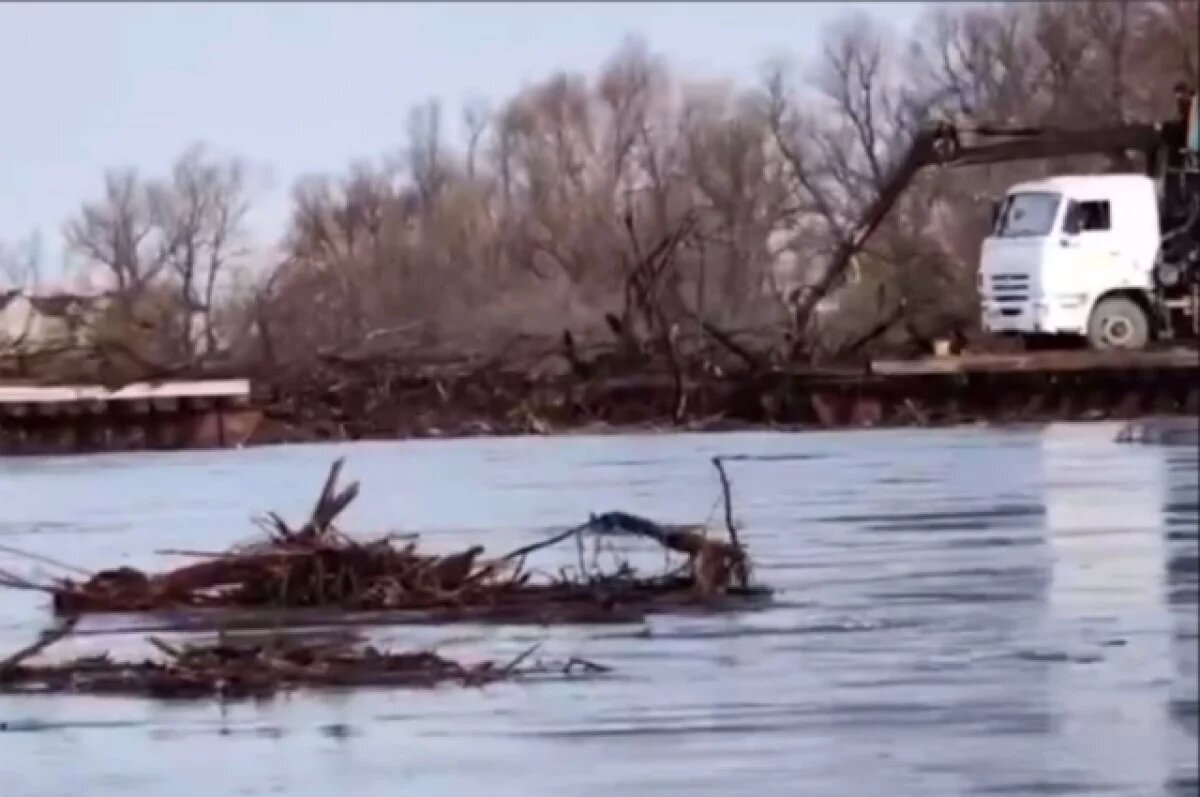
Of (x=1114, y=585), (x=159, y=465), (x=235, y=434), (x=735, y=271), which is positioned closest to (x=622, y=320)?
(x=735, y=271)

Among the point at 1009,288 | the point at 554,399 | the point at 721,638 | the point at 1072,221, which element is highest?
the point at 1072,221

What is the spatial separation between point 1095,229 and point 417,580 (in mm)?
1560

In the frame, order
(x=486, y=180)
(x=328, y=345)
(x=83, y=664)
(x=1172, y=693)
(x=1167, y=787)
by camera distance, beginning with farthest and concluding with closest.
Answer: (x=83, y=664), (x=328, y=345), (x=486, y=180), (x=1167, y=787), (x=1172, y=693)

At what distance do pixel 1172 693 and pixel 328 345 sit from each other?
77.0 inches

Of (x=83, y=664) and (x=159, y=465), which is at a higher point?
(x=159, y=465)

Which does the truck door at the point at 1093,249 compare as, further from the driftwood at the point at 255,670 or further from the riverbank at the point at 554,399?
the driftwood at the point at 255,670

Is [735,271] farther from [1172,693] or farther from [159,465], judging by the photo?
[159,465]

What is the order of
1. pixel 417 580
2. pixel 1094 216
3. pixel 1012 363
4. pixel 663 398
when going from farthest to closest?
pixel 417 580 → pixel 663 398 → pixel 1094 216 → pixel 1012 363

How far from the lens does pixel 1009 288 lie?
104 inches

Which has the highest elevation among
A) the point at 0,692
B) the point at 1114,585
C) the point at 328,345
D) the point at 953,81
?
the point at 953,81

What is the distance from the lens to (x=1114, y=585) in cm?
246

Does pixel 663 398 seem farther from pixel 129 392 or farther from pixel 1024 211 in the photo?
pixel 129 392

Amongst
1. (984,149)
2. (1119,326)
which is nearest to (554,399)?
(984,149)

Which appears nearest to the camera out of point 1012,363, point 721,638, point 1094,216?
point 1012,363
